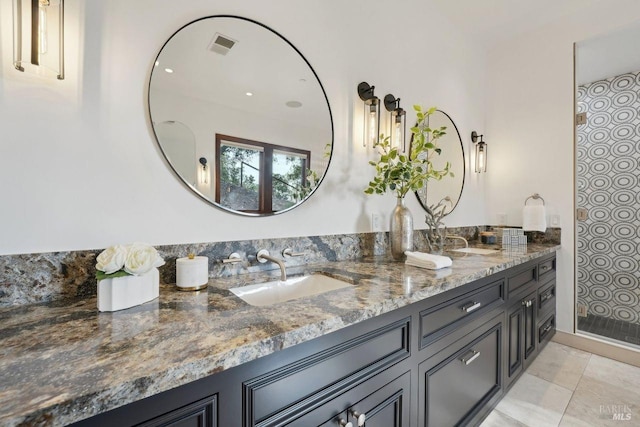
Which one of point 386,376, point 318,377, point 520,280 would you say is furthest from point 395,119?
point 318,377

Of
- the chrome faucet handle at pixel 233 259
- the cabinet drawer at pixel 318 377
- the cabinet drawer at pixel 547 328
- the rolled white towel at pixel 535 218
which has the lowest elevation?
the cabinet drawer at pixel 547 328

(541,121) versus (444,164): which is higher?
(541,121)

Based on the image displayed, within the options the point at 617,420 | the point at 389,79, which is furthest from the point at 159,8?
the point at 617,420

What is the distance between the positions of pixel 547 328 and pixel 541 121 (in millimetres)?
Result: 1828

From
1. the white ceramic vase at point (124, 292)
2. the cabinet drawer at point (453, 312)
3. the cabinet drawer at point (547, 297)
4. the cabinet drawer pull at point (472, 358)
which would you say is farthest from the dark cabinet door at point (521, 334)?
the white ceramic vase at point (124, 292)

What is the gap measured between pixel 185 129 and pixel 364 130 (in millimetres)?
1064

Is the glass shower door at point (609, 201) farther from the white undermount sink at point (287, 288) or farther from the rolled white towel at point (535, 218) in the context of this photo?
the white undermount sink at point (287, 288)

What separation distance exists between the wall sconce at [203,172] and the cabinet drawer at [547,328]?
8.17ft

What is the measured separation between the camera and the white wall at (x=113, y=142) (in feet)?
2.80

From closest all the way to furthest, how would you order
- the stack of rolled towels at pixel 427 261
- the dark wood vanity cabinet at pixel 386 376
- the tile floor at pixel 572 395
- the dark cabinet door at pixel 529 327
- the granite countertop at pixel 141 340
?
the granite countertop at pixel 141 340
the dark wood vanity cabinet at pixel 386 376
the stack of rolled towels at pixel 427 261
the tile floor at pixel 572 395
the dark cabinet door at pixel 529 327

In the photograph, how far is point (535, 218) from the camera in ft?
8.23

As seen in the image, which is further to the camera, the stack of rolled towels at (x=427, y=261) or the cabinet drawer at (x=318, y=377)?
the stack of rolled towels at (x=427, y=261)

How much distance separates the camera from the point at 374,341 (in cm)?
90

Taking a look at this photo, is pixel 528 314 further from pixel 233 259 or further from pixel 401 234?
pixel 233 259
